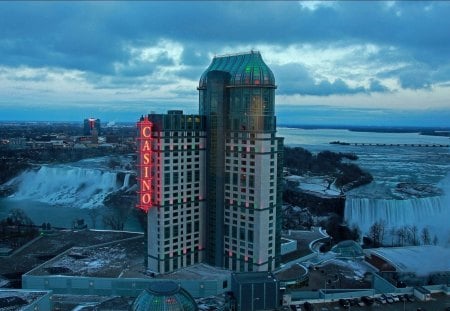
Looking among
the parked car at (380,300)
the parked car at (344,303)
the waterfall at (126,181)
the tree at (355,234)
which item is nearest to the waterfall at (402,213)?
the tree at (355,234)

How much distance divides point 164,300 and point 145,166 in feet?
52.6

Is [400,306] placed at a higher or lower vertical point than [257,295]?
lower

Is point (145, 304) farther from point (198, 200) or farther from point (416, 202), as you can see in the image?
point (416, 202)

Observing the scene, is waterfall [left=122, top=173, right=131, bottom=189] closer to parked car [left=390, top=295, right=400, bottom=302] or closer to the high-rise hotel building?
the high-rise hotel building

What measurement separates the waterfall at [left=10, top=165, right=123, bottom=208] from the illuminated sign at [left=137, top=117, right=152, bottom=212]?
6133 cm

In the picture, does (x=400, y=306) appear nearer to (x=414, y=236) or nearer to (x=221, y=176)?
(x=221, y=176)

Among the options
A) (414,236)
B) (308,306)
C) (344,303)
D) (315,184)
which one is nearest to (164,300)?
(308,306)

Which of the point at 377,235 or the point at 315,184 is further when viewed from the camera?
the point at 315,184

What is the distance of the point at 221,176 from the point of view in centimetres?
4612

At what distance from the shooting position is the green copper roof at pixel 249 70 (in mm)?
43312

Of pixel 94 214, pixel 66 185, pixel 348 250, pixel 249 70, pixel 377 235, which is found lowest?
pixel 94 214

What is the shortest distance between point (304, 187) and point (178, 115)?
74296 mm

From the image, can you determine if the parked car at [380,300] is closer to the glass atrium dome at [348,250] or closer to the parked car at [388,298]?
the parked car at [388,298]

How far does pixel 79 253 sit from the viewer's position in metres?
50.2
